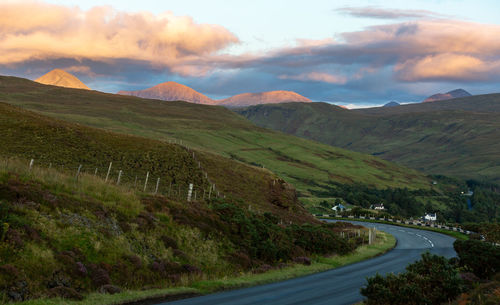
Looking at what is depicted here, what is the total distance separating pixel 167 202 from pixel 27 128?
38.9m

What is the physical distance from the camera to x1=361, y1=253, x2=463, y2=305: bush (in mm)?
17578

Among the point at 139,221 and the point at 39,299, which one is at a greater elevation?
the point at 139,221

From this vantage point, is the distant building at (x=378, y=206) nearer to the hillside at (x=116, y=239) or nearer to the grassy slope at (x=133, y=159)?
the grassy slope at (x=133, y=159)

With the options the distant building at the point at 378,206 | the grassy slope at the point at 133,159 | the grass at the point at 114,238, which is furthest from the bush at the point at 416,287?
the distant building at the point at 378,206

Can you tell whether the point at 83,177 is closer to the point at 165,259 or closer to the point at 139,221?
the point at 139,221

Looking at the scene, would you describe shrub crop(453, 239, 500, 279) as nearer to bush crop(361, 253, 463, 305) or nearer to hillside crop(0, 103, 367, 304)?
bush crop(361, 253, 463, 305)

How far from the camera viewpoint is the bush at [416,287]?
17.6 metres

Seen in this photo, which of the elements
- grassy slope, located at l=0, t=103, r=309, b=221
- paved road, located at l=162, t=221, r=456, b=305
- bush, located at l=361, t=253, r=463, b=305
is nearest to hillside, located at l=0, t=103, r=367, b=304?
paved road, located at l=162, t=221, r=456, b=305

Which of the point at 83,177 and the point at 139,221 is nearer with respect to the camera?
the point at 139,221

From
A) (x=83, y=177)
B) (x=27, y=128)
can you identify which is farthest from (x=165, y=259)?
(x=27, y=128)

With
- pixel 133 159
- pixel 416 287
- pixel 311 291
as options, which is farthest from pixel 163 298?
pixel 133 159

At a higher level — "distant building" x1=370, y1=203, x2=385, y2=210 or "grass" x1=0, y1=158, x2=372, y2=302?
"grass" x1=0, y1=158, x2=372, y2=302

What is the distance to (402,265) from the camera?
35.0m

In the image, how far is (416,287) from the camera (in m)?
17.8
